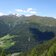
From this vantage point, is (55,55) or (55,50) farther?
(55,50)

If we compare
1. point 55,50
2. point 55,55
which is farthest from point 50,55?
point 55,50

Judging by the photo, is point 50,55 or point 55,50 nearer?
point 50,55

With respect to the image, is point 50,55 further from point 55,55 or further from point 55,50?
point 55,50
